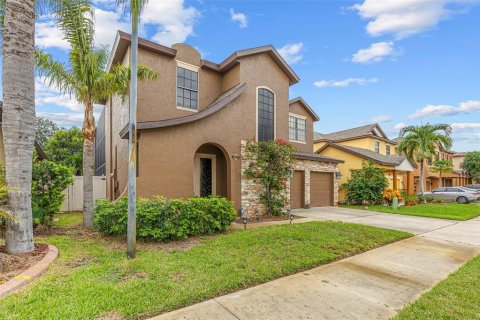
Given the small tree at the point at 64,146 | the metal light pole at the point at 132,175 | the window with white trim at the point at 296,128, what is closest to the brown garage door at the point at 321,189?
the window with white trim at the point at 296,128

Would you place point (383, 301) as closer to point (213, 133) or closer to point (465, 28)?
point (213, 133)

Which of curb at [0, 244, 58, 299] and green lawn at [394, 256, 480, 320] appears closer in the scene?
green lawn at [394, 256, 480, 320]

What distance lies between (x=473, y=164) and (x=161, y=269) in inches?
2108

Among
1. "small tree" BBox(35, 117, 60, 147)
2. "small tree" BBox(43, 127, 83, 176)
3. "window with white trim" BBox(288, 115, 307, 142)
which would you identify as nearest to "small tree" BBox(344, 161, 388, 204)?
"window with white trim" BBox(288, 115, 307, 142)

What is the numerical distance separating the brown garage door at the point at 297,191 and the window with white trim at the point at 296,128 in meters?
2.82

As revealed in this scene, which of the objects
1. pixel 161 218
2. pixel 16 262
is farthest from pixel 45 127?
pixel 16 262

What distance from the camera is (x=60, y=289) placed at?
3777mm

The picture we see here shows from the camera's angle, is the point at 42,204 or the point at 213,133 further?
the point at 213,133

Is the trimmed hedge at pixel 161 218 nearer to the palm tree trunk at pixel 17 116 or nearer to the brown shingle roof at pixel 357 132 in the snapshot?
the palm tree trunk at pixel 17 116

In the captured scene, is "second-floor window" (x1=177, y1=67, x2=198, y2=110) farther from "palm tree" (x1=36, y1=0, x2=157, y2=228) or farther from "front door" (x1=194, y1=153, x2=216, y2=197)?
"palm tree" (x1=36, y1=0, x2=157, y2=228)

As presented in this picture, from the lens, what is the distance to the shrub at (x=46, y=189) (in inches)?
297

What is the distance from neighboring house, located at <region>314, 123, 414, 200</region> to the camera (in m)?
20.6

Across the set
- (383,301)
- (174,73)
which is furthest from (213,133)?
(383,301)

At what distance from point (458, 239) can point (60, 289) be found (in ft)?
35.4
